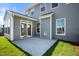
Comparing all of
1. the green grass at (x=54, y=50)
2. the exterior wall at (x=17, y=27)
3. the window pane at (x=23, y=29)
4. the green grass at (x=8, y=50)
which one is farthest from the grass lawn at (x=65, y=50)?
the window pane at (x=23, y=29)

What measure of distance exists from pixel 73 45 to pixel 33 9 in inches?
82.1

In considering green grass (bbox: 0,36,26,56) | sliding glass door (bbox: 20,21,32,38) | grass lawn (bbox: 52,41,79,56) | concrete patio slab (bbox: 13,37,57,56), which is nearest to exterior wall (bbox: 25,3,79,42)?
grass lawn (bbox: 52,41,79,56)

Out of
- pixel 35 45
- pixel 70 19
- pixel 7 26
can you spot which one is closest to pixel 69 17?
pixel 70 19

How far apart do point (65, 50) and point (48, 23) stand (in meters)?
1.04

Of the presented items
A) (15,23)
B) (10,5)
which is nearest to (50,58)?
(15,23)

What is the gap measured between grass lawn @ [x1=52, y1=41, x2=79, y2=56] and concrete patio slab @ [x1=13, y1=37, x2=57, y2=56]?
0.25 metres

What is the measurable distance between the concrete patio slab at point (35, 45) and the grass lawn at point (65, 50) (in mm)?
252

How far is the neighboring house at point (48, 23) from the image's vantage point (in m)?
3.87

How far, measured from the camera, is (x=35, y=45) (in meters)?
3.78

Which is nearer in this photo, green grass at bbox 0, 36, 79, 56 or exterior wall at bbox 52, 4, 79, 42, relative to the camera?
green grass at bbox 0, 36, 79, 56

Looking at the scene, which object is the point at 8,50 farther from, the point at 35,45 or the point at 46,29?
the point at 46,29

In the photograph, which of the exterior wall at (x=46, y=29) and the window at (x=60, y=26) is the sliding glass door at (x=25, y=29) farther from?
the window at (x=60, y=26)

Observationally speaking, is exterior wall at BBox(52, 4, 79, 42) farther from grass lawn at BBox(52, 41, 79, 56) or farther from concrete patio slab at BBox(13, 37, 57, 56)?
concrete patio slab at BBox(13, 37, 57, 56)

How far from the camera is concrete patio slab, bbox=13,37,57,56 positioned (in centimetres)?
357
